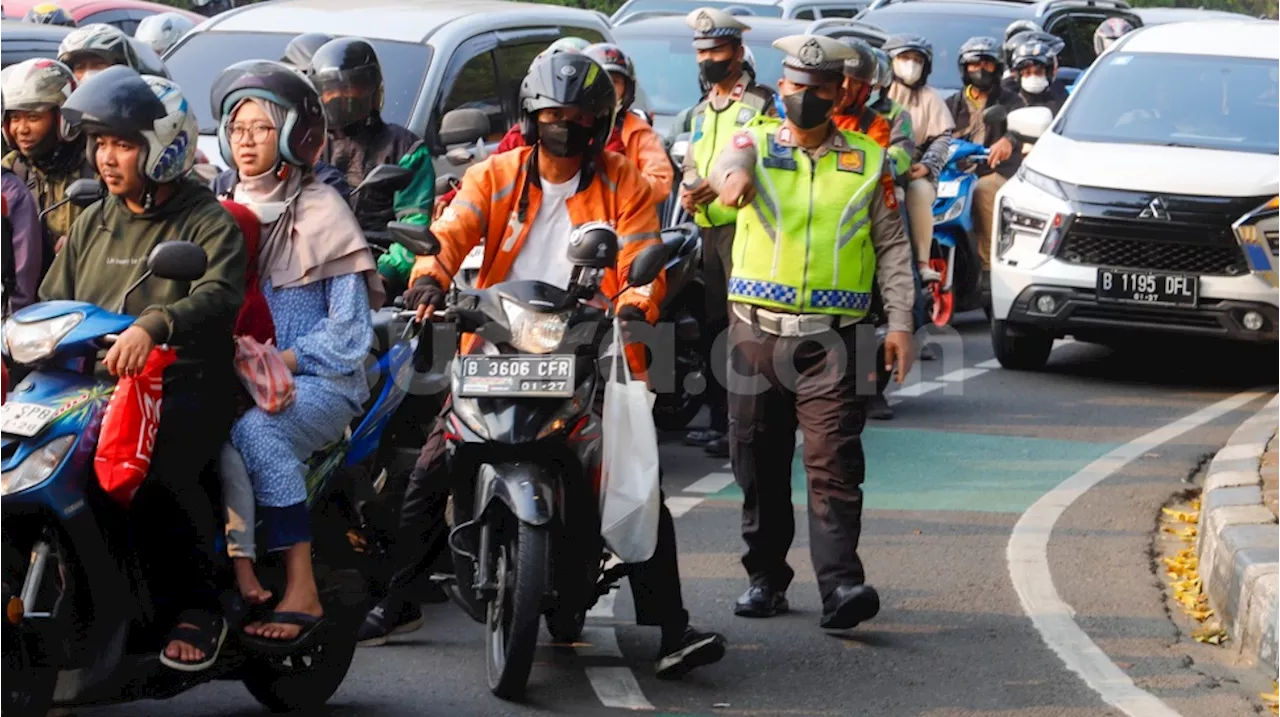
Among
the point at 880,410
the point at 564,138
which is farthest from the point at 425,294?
the point at 880,410

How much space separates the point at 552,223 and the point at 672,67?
9.16 metres

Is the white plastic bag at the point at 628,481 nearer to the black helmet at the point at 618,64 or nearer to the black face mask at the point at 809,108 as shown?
the black face mask at the point at 809,108

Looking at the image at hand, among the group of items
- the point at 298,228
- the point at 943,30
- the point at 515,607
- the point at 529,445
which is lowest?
the point at 943,30

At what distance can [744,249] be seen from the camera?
310 inches

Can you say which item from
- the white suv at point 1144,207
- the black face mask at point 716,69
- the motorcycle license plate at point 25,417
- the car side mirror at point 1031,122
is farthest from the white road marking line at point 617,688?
the car side mirror at point 1031,122

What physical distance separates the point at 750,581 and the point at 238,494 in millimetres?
2663

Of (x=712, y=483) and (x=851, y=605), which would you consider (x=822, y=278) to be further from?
(x=712, y=483)

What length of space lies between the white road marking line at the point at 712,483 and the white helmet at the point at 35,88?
3.50 metres

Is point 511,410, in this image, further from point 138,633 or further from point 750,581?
point 750,581

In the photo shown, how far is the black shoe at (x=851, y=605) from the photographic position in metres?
7.58

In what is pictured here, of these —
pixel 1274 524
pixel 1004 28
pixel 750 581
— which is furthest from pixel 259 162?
pixel 1004 28

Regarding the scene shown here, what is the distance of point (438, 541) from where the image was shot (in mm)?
7113

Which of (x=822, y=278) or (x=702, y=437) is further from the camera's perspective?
(x=702, y=437)

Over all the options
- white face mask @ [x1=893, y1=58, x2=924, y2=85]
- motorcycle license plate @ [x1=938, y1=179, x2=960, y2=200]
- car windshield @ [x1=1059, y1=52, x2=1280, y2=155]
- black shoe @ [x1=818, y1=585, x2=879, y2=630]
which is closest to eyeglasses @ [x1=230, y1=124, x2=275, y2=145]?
black shoe @ [x1=818, y1=585, x2=879, y2=630]
